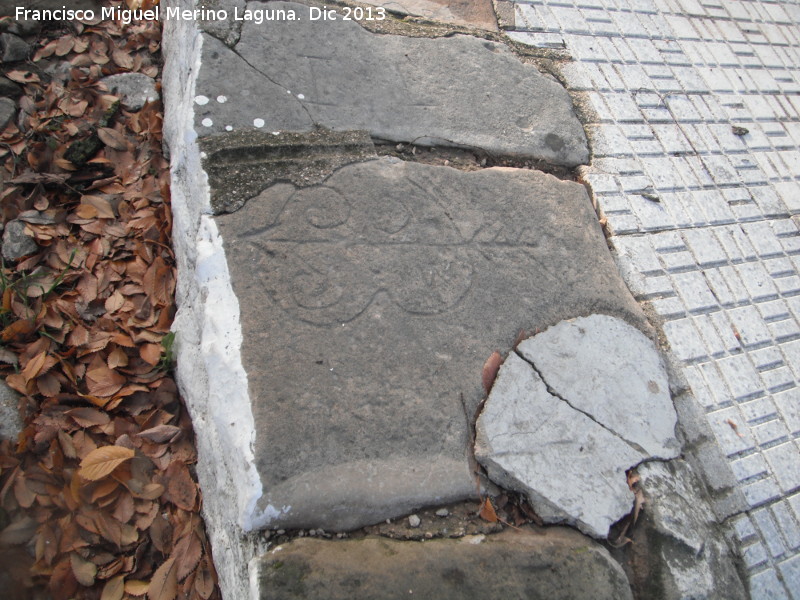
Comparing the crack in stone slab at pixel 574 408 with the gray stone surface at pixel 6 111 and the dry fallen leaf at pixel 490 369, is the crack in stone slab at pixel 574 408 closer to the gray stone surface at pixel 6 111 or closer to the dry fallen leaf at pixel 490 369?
the dry fallen leaf at pixel 490 369


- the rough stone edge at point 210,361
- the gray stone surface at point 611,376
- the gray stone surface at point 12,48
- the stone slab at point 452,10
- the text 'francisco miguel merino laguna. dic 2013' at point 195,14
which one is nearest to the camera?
the rough stone edge at point 210,361

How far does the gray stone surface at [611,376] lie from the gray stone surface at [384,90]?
78 cm

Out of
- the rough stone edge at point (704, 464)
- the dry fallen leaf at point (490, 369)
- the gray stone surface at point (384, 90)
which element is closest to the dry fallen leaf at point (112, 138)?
the gray stone surface at point (384, 90)

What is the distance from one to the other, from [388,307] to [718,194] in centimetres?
159

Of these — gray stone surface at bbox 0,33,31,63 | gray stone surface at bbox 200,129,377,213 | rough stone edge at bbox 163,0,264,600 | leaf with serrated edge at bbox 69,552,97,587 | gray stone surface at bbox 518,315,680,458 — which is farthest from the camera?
gray stone surface at bbox 0,33,31,63

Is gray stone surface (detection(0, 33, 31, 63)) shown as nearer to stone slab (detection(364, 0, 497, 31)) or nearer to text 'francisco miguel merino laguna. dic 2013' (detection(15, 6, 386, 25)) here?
text 'francisco miguel merino laguna. dic 2013' (detection(15, 6, 386, 25))

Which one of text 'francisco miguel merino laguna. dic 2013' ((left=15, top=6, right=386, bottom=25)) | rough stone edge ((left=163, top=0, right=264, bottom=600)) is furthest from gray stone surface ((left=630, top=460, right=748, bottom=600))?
text 'francisco miguel merino laguna. dic 2013' ((left=15, top=6, right=386, bottom=25))

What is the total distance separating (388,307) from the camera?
1.71 meters

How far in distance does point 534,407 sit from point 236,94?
1395mm

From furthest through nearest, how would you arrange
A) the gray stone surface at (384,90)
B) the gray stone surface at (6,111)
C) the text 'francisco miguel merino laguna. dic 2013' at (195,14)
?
the gray stone surface at (6,111), the text 'francisco miguel merino laguna. dic 2013' at (195,14), the gray stone surface at (384,90)

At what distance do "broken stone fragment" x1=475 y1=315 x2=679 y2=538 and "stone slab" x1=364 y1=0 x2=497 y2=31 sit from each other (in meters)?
1.53

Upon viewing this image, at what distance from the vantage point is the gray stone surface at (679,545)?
1.49m

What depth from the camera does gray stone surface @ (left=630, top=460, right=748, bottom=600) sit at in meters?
1.49

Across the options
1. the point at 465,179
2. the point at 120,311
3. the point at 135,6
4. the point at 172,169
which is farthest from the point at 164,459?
the point at 135,6
